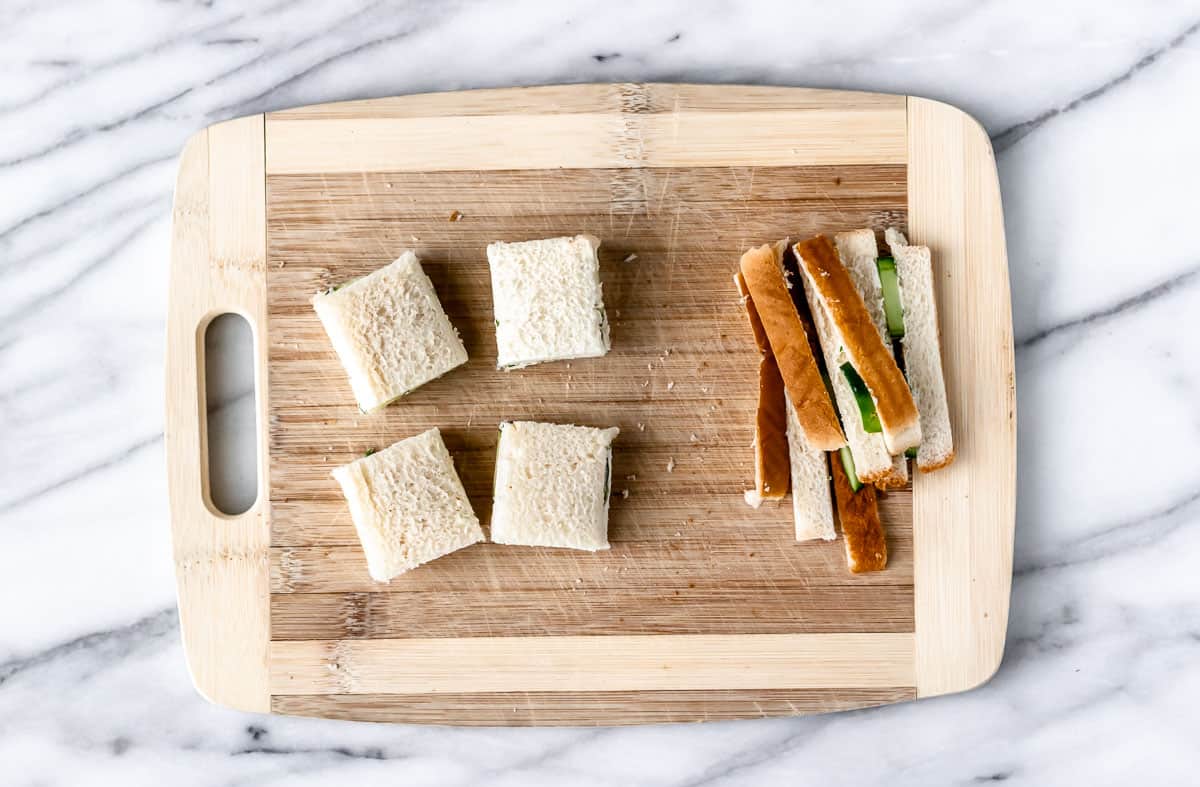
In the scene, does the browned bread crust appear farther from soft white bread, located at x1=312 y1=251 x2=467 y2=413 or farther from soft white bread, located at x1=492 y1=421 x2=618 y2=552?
soft white bread, located at x1=312 y1=251 x2=467 y2=413

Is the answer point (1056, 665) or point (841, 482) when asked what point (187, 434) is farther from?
point (1056, 665)

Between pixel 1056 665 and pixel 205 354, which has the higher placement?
pixel 205 354

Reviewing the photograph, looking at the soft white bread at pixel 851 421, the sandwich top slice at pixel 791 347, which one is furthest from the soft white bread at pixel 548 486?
the soft white bread at pixel 851 421

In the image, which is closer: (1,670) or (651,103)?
(651,103)

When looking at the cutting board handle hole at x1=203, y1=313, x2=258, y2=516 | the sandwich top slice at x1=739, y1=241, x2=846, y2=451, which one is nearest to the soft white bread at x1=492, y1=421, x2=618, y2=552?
the sandwich top slice at x1=739, y1=241, x2=846, y2=451

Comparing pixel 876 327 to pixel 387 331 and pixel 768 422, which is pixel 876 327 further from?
pixel 387 331

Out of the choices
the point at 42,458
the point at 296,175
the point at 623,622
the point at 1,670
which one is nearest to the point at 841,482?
the point at 623,622
